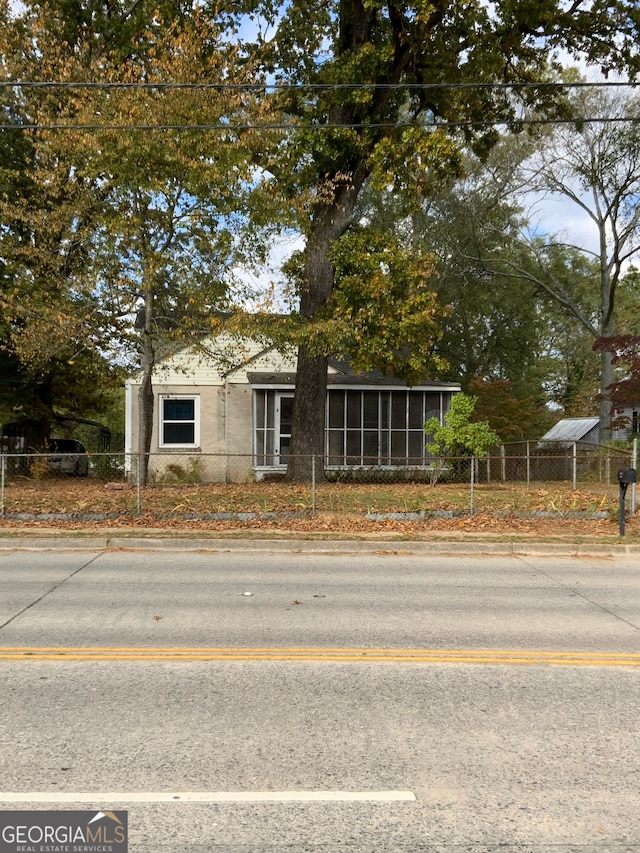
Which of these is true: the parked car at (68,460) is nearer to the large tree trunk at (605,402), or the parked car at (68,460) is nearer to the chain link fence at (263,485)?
the chain link fence at (263,485)

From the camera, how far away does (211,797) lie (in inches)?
138

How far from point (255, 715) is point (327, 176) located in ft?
51.5

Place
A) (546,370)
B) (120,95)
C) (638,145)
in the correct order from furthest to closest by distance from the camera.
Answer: (546,370), (638,145), (120,95)

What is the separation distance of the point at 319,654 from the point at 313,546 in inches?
247

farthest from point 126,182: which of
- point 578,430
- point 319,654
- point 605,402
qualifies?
point 578,430

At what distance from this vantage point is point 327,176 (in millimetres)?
17812

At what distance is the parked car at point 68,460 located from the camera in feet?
78.7

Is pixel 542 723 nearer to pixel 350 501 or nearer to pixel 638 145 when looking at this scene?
pixel 350 501

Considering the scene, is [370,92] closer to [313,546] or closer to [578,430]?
[313,546]

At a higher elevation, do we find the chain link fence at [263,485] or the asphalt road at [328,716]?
the chain link fence at [263,485]

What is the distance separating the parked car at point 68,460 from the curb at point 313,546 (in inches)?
381

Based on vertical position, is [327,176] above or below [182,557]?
above

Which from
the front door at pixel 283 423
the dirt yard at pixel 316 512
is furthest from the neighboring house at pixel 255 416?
the dirt yard at pixel 316 512

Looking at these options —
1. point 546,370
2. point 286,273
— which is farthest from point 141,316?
point 546,370
